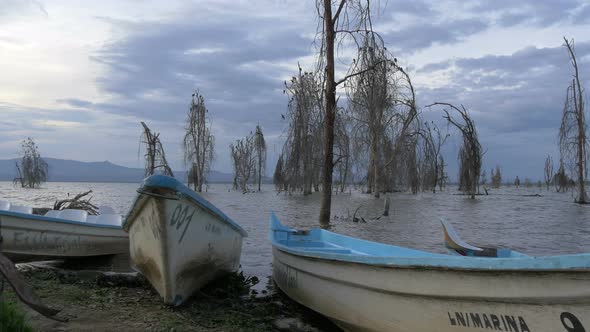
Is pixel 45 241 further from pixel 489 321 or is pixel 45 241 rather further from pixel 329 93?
pixel 489 321

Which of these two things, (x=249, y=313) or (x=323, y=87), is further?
(x=323, y=87)

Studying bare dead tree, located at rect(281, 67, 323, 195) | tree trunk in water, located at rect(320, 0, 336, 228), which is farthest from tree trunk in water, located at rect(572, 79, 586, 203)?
tree trunk in water, located at rect(320, 0, 336, 228)

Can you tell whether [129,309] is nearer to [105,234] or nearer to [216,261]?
[216,261]

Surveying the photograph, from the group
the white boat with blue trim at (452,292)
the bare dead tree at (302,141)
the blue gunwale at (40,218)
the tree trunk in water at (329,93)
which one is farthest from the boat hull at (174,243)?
the bare dead tree at (302,141)

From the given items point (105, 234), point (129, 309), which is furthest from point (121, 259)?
point (129, 309)

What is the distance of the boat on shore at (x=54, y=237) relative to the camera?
7.69 meters

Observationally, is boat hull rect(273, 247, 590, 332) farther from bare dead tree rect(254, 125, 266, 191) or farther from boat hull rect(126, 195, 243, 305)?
bare dead tree rect(254, 125, 266, 191)

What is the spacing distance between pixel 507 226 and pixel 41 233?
1618 centimetres

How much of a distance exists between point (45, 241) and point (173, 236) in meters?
4.12

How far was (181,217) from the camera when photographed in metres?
5.27

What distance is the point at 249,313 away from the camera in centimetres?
559

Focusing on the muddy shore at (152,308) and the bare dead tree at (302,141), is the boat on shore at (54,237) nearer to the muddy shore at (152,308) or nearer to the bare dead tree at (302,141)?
the muddy shore at (152,308)

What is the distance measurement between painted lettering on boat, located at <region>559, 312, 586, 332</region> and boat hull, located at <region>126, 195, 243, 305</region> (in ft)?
12.1

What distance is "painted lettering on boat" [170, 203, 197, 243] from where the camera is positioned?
518 centimetres
